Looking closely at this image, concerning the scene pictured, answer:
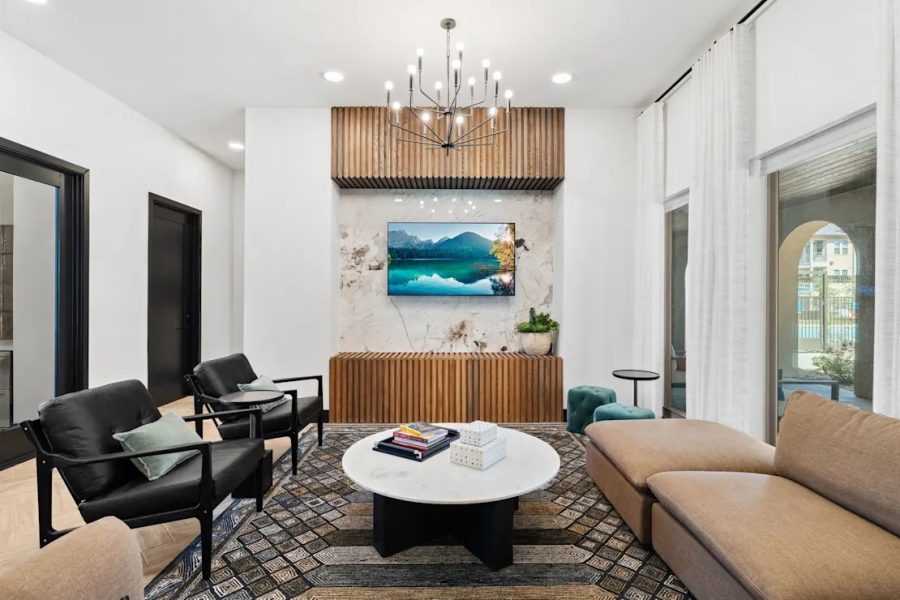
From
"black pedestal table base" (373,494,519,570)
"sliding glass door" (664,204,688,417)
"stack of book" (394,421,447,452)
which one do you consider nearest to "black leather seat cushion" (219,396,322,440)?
"stack of book" (394,421,447,452)

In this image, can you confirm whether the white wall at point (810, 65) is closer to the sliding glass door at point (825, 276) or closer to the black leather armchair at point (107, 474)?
the sliding glass door at point (825, 276)

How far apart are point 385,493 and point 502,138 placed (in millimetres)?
3608

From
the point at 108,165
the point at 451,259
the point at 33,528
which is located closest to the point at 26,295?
the point at 108,165

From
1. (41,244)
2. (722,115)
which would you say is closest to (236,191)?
(41,244)

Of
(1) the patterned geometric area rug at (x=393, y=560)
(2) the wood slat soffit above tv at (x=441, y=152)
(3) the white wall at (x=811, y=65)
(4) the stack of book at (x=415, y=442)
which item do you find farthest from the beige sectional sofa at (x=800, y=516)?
(2) the wood slat soffit above tv at (x=441, y=152)

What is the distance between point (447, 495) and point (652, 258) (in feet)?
10.7

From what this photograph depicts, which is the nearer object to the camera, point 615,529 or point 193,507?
point 193,507

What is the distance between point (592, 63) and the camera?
3.71 metres

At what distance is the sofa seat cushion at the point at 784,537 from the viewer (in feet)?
4.47

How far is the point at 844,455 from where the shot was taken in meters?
1.81

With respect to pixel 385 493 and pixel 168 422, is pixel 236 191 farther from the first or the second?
pixel 385 493

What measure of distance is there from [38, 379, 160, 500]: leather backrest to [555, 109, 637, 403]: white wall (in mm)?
3658

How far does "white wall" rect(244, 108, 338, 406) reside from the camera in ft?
14.9

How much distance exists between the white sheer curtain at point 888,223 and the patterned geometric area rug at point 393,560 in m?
1.31
